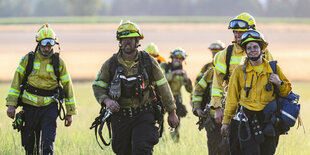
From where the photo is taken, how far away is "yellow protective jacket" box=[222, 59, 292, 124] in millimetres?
6160

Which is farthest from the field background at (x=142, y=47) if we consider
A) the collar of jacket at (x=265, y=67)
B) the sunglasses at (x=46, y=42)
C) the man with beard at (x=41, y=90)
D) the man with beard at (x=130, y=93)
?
the collar of jacket at (x=265, y=67)

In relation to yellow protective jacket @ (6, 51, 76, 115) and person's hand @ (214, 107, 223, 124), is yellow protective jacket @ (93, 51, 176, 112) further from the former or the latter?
yellow protective jacket @ (6, 51, 76, 115)

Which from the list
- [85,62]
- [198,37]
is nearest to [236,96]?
[85,62]

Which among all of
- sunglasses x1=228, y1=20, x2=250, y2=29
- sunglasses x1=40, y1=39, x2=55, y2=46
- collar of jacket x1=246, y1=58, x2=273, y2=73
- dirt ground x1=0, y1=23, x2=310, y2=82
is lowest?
collar of jacket x1=246, y1=58, x2=273, y2=73

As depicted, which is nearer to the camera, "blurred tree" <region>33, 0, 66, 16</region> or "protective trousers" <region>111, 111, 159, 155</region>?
"protective trousers" <region>111, 111, 159, 155</region>

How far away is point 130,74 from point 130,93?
0.21 meters

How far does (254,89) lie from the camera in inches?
243

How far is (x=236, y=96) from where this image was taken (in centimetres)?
634

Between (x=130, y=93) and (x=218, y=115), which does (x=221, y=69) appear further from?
(x=130, y=93)

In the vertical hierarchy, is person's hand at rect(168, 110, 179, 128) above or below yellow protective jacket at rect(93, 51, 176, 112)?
below

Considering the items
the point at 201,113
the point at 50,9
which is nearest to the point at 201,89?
the point at 201,113

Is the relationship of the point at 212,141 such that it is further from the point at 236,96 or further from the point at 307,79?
the point at 307,79

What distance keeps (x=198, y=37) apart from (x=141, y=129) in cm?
5932

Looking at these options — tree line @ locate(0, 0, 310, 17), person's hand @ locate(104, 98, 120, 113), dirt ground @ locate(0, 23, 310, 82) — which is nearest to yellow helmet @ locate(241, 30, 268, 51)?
person's hand @ locate(104, 98, 120, 113)
